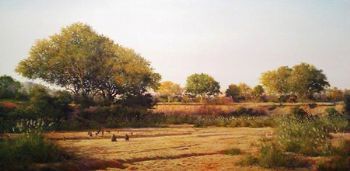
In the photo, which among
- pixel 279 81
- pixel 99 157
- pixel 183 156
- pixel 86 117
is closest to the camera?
pixel 99 157

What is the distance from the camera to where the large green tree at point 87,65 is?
132 feet

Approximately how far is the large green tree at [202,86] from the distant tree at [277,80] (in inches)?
373

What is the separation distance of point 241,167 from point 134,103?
1086 inches

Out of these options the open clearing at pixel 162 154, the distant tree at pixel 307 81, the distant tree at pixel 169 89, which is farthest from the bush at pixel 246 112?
the distant tree at pixel 169 89

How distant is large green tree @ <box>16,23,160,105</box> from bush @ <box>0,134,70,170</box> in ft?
90.7

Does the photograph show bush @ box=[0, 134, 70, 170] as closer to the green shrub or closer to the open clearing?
the open clearing

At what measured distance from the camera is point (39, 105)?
25844 mm

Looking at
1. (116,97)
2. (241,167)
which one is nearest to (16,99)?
(116,97)

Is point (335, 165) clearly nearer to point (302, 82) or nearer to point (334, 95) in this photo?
point (302, 82)

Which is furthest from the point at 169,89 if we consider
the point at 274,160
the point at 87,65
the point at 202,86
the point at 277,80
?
the point at 274,160

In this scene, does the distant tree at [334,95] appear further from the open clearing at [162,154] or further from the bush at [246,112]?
the open clearing at [162,154]

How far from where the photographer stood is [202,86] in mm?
85562

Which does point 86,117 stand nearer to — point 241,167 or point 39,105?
point 39,105

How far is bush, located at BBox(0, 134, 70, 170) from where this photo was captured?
419 inches
